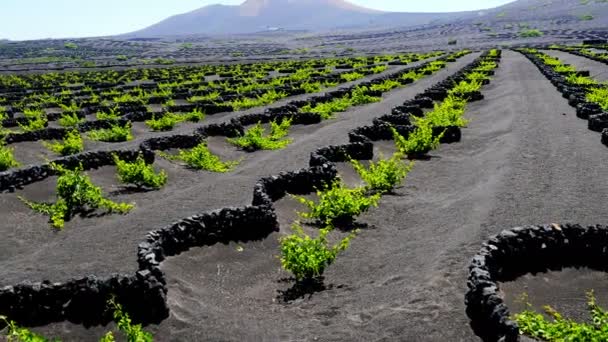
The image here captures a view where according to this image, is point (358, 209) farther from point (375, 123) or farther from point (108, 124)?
point (108, 124)

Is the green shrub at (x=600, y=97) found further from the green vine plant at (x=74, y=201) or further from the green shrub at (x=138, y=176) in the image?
the green vine plant at (x=74, y=201)

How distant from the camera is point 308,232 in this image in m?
13.3

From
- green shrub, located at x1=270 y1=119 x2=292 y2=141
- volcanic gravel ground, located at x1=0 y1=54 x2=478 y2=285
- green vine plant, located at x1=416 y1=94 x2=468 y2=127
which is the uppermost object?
green vine plant, located at x1=416 y1=94 x2=468 y2=127

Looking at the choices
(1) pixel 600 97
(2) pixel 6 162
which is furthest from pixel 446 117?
(2) pixel 6 162

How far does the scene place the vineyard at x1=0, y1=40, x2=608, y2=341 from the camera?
359 inches

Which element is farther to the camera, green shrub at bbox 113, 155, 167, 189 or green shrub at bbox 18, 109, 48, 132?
green shrub at bbox 18, 109, 48, 132

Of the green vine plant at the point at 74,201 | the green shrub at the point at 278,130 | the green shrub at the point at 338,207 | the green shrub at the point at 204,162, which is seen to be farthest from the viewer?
the green shrub at the point at 278,130

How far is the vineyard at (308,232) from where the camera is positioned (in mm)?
9117

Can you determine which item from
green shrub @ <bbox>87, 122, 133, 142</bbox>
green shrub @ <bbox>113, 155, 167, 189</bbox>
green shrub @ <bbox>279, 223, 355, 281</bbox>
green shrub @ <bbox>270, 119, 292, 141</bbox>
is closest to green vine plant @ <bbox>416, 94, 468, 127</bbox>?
green shrub @ <bbox>270, 119, 292, 141</bbox>

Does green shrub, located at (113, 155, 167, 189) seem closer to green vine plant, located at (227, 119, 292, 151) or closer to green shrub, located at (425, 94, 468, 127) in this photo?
green vine plant, located at (227, 119, 292, 151)

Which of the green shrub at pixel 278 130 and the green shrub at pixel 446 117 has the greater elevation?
the green shrub at pixel 446 117

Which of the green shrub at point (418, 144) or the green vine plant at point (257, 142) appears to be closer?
the green shrub at point (418, 144)

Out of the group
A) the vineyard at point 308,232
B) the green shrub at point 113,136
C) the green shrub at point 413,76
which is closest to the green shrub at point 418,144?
the vineyard at point 308,232

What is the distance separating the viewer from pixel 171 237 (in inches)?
467
